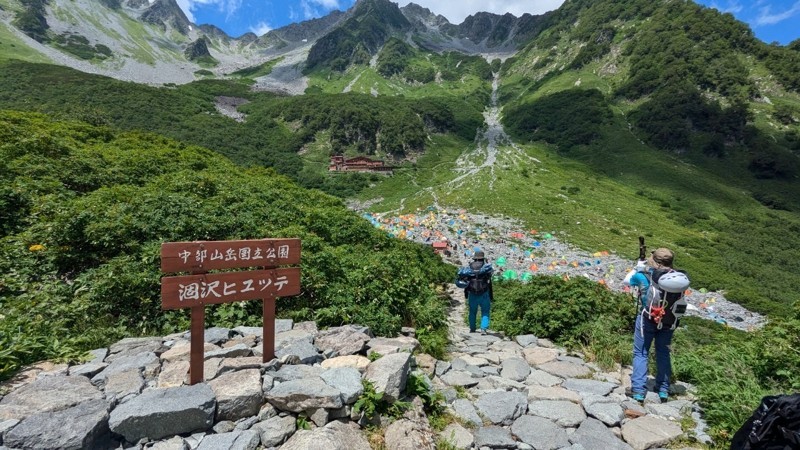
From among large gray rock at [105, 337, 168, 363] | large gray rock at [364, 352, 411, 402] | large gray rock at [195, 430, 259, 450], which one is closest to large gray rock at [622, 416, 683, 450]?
large gray rock at [364, 352, 411, 402]

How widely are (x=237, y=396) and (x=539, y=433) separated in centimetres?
365

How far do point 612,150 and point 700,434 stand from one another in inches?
3420

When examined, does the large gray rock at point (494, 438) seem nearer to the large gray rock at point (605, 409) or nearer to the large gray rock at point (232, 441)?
the large gray rock at point (605, 409)

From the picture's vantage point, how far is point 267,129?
8625 centimetres

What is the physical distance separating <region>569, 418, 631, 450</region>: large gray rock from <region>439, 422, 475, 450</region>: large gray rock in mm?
1306

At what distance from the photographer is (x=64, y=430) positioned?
358 cm

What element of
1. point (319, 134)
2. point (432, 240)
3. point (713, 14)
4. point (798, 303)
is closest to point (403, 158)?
point (319, 134)

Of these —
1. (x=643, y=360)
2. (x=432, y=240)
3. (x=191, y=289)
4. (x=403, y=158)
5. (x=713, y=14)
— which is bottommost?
(x=432, y=240)

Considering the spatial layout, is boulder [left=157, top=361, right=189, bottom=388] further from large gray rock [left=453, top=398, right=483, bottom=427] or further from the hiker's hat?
the hiker's hat

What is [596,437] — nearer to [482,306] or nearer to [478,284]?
[478,284]

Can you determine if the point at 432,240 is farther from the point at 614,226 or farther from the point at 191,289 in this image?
the point at 191,289

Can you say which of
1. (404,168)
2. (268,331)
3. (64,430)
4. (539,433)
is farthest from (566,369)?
(404,168)

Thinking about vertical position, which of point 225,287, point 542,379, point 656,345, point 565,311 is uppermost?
point 225,287

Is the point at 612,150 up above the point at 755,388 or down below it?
above
